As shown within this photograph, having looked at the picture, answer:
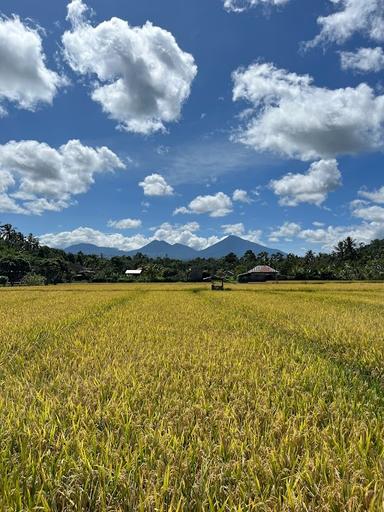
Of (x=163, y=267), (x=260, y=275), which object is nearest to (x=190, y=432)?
(x=260, y=275)

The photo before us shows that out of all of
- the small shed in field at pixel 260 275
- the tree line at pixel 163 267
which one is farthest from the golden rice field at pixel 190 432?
the small shed in field at pixel 260 275

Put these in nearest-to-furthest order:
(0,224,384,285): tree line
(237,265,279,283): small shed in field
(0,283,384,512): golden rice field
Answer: (0,283,384,512): golden rice field, (0,224,384,285): tree line, (237,265,279,283): small shed in field

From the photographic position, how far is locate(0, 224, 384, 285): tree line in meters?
67.9

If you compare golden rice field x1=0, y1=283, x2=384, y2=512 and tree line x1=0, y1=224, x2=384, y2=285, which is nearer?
golden rice field x1=0, y1=283, x2=384, y2=512

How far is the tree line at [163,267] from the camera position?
67.9 meters

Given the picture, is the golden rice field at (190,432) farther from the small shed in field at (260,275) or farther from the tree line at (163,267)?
the small shed in field at (260,275)

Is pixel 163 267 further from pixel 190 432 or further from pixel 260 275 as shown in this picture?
pixel 190 432

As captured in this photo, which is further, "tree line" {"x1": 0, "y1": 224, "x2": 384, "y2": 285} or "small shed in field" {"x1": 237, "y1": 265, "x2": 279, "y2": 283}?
"small shed in field" {"x1": 237, "y1": 265, "x2": 279, "y2": 283}

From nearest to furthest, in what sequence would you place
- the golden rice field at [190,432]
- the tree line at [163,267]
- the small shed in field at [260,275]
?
the golden rice field at [190,432] < the tree line at [163,267] < the small shed in field at [260,275]

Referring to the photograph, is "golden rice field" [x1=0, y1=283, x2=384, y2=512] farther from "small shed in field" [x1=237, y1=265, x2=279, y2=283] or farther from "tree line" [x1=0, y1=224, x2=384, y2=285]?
"small shed in field" [x1=237, y1=265, x2=279, y2=283]

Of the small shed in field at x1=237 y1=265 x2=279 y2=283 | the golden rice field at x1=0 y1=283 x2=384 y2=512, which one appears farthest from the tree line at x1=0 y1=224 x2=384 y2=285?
the golden rice field at x1=0 y1=283 x2=384 y2=512

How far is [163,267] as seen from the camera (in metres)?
93.8

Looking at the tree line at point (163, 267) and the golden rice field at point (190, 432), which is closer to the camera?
the golden rice field at point (190, 432)

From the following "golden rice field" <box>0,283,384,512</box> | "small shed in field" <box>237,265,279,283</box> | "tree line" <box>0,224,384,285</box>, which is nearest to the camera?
"golden rice field" <box>0,283,384,512</box>
